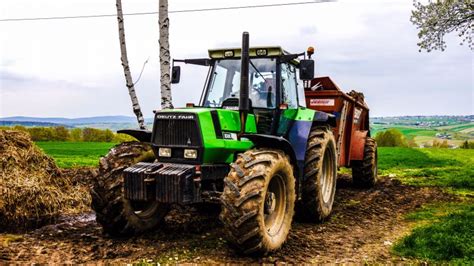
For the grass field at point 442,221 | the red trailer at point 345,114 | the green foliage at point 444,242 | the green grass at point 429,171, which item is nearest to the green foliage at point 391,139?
the green grass at point 429,171

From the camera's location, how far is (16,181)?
9.10 metres

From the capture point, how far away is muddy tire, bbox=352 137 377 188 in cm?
1320

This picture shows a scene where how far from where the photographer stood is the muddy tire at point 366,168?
13203 mm

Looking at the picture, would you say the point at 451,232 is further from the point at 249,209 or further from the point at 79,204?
the point at 79,204

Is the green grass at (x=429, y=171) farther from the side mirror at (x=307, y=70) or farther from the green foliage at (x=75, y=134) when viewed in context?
the green foliage at (x=75, y=134)

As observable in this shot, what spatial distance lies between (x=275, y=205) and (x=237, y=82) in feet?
7.90

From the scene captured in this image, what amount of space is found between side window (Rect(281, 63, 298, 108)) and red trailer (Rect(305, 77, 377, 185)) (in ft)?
6.42

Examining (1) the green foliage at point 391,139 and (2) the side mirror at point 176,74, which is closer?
(2) the side mirror at point 176,74

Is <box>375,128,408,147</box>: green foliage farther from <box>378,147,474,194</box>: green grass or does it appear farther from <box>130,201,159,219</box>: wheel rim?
<box>130,201,159,219</box>: wheel rim

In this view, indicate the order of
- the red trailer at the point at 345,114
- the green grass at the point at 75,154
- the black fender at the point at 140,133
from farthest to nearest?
the green grass at the point at 75,154 → the red trailer at the point at 345,114 → the black fender at the point at 140,133

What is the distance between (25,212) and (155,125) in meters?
3.02

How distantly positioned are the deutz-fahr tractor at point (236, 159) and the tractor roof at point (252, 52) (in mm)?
18

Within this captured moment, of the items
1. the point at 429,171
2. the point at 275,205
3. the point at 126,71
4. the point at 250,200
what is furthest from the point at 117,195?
the point at 429,171

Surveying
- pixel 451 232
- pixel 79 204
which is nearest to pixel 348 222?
pixel 451 232
